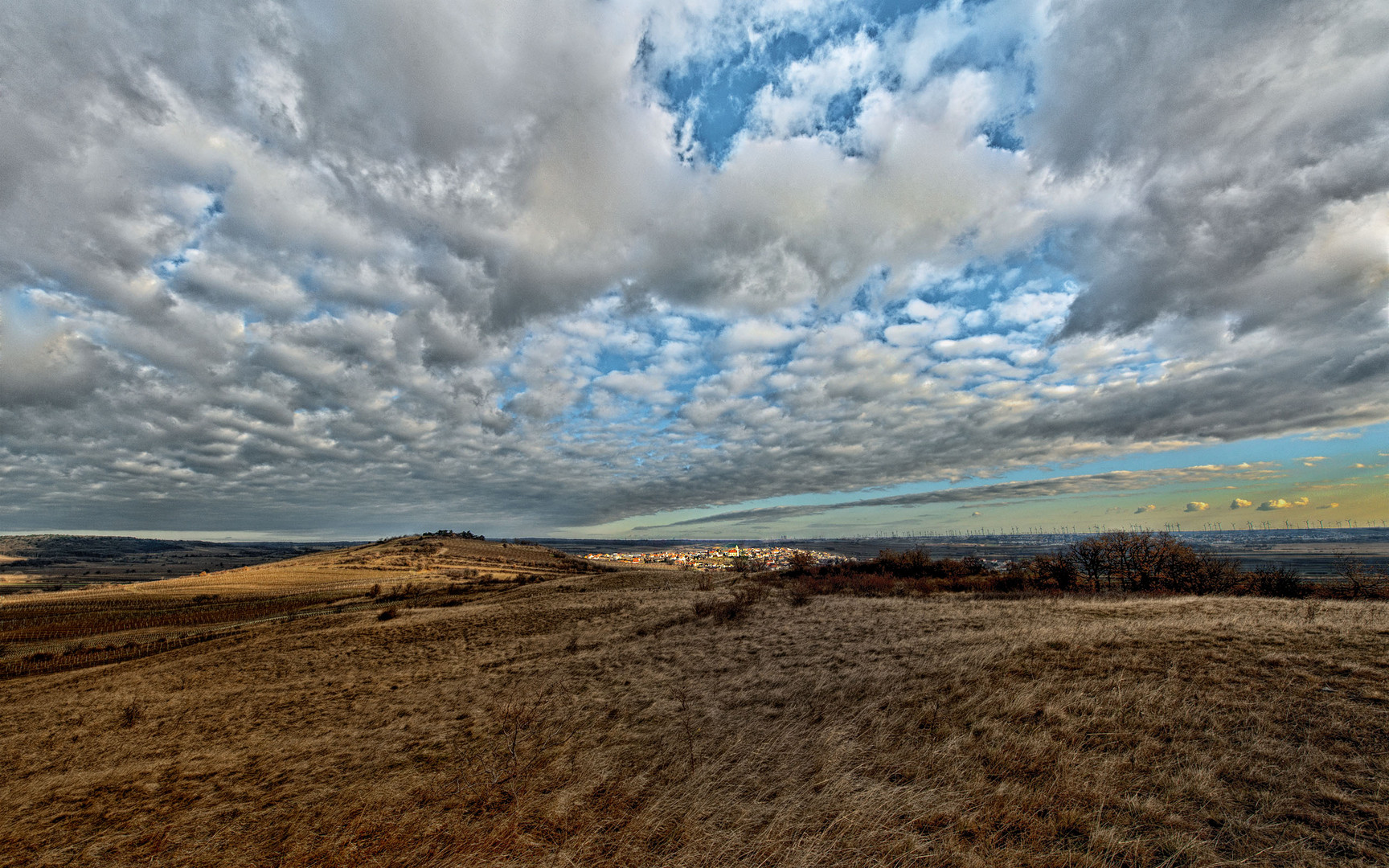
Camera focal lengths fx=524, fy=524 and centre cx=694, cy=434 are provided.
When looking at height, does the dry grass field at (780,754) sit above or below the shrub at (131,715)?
above

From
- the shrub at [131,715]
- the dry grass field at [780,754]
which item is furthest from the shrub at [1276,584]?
the shrub at [131,715]

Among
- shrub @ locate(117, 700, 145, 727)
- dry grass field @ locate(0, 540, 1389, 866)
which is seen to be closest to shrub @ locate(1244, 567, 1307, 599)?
dry grass field @ locate(0, 540, 1389, 866)

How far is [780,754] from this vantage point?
8609mm

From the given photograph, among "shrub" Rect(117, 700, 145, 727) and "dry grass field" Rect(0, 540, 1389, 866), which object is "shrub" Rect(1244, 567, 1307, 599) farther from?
"shrub" Rect(117, 700, 145, 727)

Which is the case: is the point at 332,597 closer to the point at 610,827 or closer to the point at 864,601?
the point at 864,601

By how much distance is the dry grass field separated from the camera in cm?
591

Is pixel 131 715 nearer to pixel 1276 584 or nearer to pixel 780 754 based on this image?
pixel 780 754

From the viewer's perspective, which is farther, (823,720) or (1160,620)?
(1160,620)

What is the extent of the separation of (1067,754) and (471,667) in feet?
62.6

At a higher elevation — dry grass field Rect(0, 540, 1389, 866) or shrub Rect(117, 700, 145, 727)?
dry grass field Rect(0, 540, 1389, 866)

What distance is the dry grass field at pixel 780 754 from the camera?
19.4ft

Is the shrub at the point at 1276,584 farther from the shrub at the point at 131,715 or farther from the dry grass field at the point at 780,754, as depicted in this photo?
the shrub at the point at 131,715

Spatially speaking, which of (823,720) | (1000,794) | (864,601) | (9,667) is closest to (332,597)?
(9,667)

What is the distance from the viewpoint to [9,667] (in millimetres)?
26109
